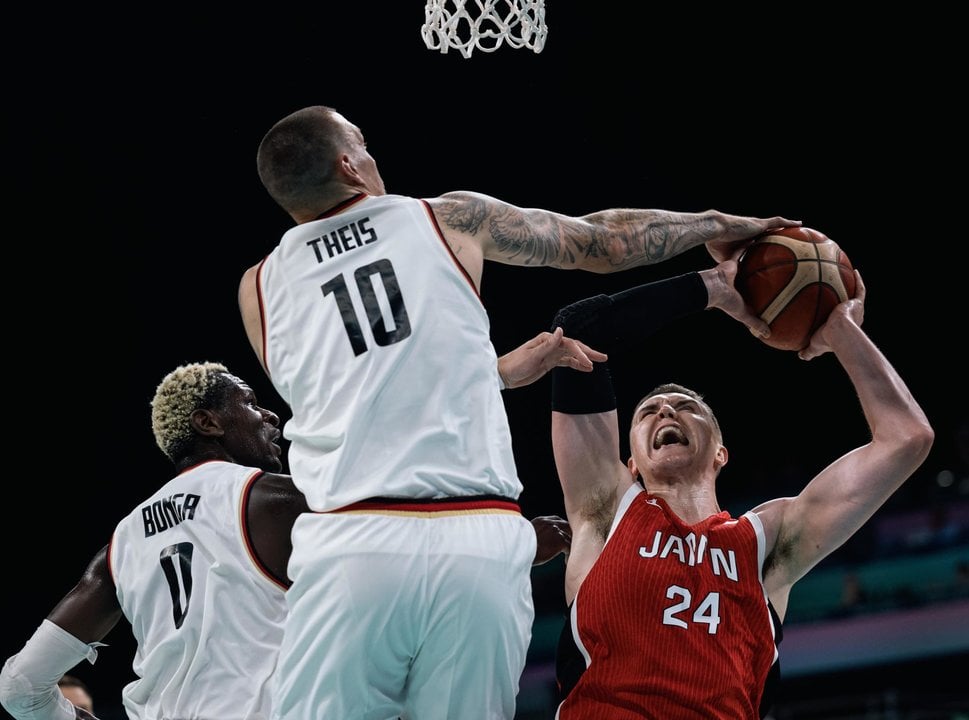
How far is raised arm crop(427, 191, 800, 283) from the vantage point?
2.92 m

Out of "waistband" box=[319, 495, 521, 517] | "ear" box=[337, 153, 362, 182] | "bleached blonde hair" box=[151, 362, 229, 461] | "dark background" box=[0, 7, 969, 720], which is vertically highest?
"ear" box=[337, 153, 362, 182]

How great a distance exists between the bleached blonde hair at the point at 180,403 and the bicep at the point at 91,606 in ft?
1.38

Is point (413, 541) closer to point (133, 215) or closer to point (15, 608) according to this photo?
point (133, 215)

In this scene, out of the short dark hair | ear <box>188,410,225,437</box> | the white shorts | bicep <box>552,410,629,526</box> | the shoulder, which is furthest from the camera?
bicep <box>552,410,629,526</box>

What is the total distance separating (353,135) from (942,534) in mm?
10002

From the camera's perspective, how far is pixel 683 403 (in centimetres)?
451

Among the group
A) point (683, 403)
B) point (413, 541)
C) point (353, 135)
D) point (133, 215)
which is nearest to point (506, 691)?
point (413, 541)

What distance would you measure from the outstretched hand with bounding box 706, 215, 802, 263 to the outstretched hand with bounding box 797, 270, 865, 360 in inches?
13.0

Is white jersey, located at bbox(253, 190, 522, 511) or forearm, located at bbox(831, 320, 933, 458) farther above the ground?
white jersey, located at bbox(253, 190, 522, 511)

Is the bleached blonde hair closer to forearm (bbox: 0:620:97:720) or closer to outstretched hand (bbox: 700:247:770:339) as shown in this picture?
forearm (bbox: 0:620:97:720)

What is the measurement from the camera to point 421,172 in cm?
1071

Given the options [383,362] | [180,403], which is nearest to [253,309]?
[383,362]

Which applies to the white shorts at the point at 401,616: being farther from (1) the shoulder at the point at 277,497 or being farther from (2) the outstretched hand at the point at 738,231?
(2) the outstretched hand at the point at 738,231

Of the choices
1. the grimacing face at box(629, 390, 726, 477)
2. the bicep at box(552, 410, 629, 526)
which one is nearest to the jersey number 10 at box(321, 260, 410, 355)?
the bicep at box(552, 410, 629, 526)
